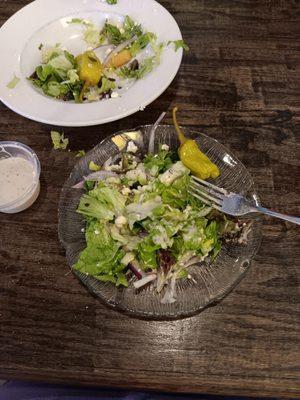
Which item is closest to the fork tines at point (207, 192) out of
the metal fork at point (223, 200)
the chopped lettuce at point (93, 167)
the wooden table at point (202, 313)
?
the metal fork at point (223, 200)

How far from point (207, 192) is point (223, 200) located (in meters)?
0.05

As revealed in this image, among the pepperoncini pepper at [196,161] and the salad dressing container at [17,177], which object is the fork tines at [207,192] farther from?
the salad dressing container at [17,177]

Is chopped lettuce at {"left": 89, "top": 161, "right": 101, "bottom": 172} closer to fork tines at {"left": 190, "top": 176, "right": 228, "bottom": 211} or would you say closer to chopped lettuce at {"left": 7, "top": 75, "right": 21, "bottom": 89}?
fork tines at {"left": 190, "top": 176, "right": 228, "bottom": 211}

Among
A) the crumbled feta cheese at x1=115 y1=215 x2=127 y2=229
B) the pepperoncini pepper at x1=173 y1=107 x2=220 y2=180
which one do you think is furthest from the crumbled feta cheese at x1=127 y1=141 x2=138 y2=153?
the crumbled feta cheese at x1=115 y1=215 x2=127 y2=229

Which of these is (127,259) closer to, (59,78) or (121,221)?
(121,221)

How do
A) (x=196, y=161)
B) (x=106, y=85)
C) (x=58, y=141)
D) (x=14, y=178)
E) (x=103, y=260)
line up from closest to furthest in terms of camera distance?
(x=103, y=260), (x=196, y=161), (x=14, y=178), (x=58, y=141), (x=106, y=85)

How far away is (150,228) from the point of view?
3.88 ft

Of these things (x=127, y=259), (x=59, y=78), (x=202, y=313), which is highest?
(x=59, y=78)

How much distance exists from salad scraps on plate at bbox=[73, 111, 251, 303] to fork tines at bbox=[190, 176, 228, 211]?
0.06 ft

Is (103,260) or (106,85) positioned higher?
(106,85)

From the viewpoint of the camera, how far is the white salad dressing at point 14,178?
4.41ft

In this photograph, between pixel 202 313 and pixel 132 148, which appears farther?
pixel 132 148

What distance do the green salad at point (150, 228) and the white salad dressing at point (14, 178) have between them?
224mm

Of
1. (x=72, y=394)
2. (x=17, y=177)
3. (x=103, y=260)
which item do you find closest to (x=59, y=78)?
(x=17, y=177)
